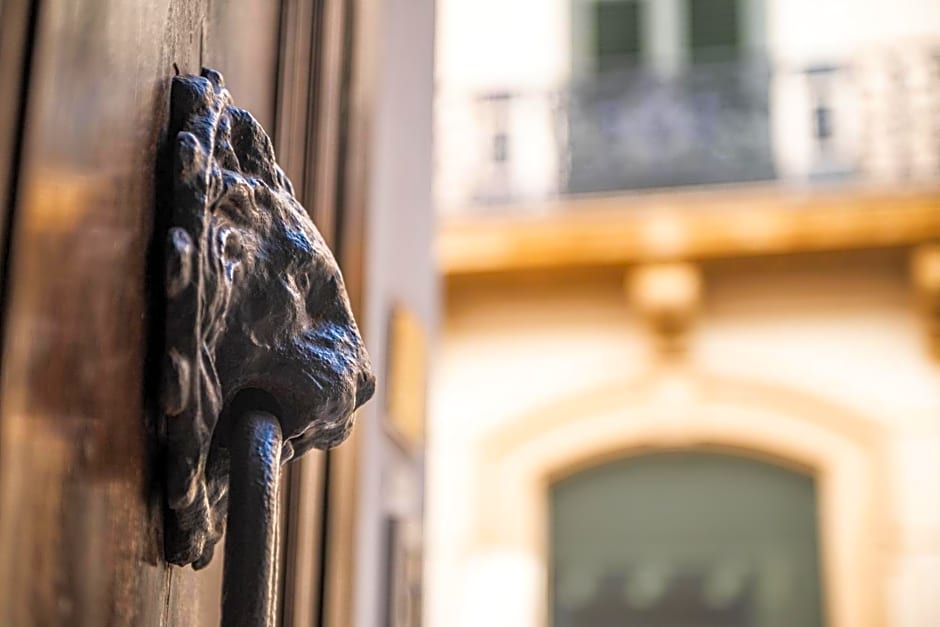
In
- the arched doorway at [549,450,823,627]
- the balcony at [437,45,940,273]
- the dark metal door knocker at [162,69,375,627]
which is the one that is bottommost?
the dark metal door knocker at [162,69,375,627]

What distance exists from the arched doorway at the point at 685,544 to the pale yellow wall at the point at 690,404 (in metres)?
0.16

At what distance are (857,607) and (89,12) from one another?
6814mm

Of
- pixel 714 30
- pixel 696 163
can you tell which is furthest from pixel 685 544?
pixel 714 30

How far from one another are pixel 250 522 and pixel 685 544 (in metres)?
7.05

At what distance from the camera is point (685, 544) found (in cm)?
762

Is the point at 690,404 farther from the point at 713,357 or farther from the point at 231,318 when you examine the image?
the point at 231,318

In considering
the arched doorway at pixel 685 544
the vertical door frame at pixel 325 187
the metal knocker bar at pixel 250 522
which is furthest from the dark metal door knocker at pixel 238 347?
the arched doorway at pixel 685 544

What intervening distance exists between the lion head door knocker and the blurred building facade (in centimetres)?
657

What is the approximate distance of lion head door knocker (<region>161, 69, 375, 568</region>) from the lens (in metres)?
0.71

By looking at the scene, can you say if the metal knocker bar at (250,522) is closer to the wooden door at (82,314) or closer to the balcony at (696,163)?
the wooden door at (82,314)

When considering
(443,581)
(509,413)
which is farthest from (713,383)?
(443,581)

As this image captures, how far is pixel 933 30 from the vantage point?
314 inches

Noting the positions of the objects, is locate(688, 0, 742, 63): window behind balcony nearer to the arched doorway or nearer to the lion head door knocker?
the arched doorway

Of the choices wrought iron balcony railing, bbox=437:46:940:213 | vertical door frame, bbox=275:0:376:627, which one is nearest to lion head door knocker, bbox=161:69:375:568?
vertical door frame, bbox=275:0:376:627
